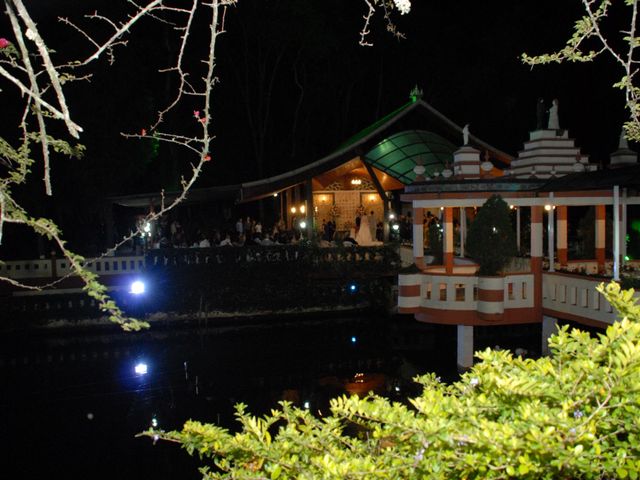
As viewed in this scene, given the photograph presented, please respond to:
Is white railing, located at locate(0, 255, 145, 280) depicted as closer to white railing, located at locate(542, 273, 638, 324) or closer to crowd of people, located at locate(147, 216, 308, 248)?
crowd of people, located at locate(147, 216, 308, 248)

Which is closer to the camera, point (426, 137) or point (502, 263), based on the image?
point (502, 263)

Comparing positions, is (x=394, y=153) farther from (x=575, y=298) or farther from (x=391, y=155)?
(x=575, y=298)

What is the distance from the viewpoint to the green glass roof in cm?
2091

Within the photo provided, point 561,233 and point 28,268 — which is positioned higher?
point 561,233

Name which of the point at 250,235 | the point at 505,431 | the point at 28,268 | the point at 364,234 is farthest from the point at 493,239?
the point at 28,268

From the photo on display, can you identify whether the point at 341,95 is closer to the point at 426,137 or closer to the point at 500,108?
the point at 500,108

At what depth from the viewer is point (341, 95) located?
3538 cm

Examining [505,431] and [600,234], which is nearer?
[505,431]

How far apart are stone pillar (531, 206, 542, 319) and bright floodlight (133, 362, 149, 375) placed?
8255 millimetres

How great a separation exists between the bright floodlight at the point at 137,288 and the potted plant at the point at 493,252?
986cm

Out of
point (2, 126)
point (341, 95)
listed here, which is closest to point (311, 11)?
point (341, 95)

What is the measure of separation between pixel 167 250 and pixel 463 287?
359 inches

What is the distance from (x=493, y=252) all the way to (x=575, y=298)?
1.55m

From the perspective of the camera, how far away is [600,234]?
1317cm
